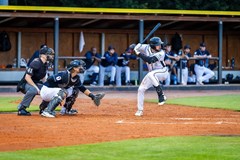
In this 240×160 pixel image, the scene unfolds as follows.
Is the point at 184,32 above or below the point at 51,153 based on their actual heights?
above

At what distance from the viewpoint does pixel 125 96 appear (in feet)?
87.4

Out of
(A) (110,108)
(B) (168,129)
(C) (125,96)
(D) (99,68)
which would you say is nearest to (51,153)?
(B) (168,129)

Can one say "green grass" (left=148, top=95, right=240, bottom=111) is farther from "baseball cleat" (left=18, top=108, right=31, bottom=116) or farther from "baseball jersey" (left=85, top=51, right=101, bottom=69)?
"baseball jersey" (left=85, top=51, right=101, bottom=69)

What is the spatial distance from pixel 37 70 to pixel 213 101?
25.0ft

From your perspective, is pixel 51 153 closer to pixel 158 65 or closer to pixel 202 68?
pixel 158 65

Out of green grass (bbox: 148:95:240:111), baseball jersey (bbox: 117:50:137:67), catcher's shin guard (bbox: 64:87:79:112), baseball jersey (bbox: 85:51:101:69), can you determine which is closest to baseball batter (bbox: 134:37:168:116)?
catcher's shin guard (bbox: 64:87:79:112)

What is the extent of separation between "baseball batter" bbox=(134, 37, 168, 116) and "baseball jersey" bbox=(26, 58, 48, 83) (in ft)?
6.91

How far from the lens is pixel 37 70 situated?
17.9 meters

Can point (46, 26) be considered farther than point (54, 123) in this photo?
Yes

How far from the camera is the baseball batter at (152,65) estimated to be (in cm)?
1842

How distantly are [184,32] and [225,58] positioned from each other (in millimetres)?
2247

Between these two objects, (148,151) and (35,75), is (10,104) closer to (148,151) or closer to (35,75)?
(35,75)

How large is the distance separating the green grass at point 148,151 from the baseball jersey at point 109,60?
1753cm

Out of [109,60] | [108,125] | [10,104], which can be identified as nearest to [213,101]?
[10,104]
